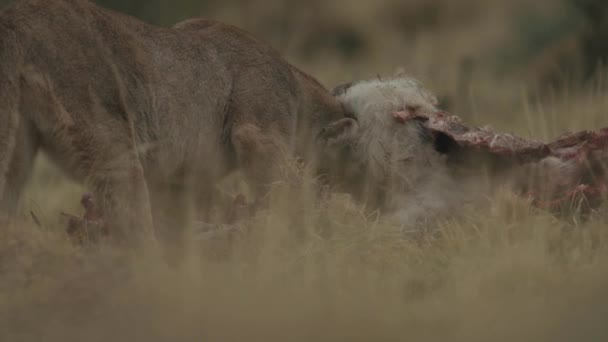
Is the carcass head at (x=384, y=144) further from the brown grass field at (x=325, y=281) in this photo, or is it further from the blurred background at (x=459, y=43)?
the blurred background at (x=459, y=43)

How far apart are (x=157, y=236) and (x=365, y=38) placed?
11.1m

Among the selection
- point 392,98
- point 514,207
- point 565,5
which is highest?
point 565,5

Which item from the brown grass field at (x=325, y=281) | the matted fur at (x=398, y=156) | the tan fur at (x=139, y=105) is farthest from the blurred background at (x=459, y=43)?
the brown grass field at (x=325, y=281)

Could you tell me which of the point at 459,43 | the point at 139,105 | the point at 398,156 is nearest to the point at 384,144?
the point at 398,156

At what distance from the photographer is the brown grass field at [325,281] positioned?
4512 millimetres

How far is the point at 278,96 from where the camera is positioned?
265 inches

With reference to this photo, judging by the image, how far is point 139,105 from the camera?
5.98 metres

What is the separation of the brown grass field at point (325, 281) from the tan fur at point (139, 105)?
1.07 feet

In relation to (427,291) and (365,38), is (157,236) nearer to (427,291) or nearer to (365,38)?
(427,291)

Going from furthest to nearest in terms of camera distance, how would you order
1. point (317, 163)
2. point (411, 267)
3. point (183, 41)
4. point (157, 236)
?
1. point (317, 163)
2. point (183, 41)
3. point (157, 236)
4. point (411, 267)

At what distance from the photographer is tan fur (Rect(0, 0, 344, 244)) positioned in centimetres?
548

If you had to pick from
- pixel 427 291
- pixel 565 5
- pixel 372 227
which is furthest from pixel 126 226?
pixel 565 5

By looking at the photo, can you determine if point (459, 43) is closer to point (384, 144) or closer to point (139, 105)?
point (384, 144)

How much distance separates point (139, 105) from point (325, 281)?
4.92ft
